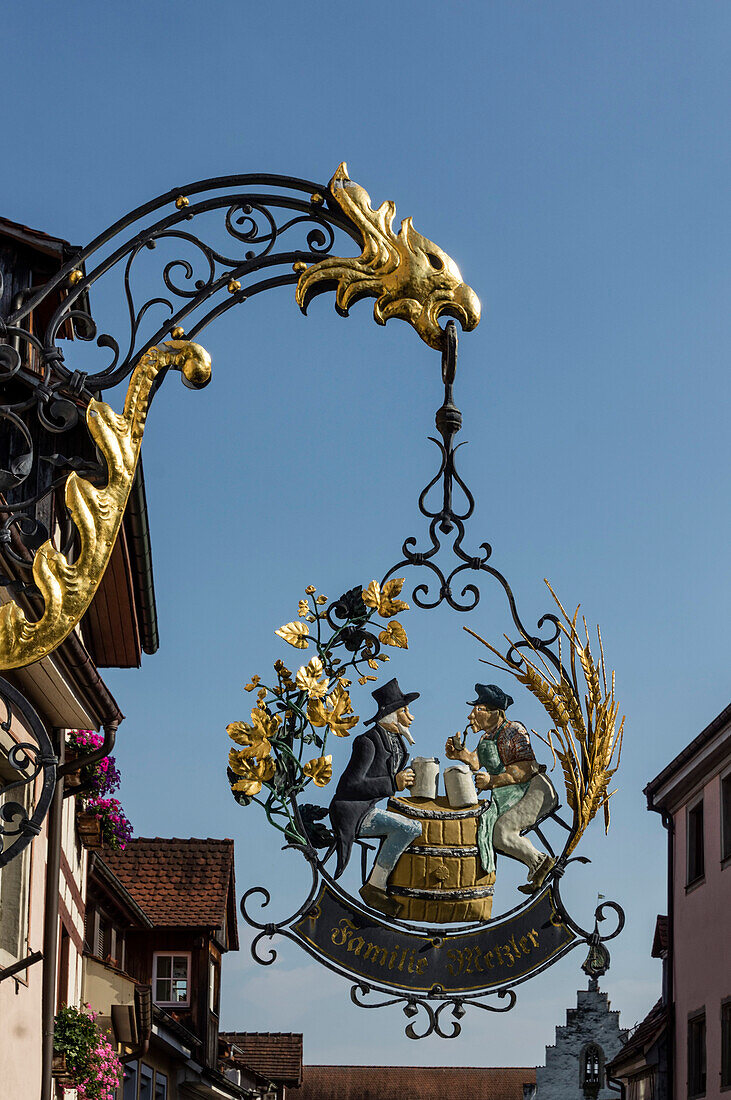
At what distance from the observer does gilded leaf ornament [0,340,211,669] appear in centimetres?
457

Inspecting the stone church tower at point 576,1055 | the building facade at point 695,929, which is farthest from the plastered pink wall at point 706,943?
the stone church tower at point 576,1055

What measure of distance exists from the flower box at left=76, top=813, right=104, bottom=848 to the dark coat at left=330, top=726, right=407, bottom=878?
776cm

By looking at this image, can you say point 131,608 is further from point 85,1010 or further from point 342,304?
point 342,304

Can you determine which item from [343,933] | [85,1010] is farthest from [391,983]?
[85,1010]

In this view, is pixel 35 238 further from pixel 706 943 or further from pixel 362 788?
pixel 706 943

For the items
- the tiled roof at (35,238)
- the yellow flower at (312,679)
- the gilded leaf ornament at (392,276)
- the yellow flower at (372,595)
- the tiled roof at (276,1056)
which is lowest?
the tiled roof at (276,1056)

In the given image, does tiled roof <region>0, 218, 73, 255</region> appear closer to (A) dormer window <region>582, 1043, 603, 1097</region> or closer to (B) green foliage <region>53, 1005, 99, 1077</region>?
(B) green foliage <region>53, 1005, 99, 1077</region>

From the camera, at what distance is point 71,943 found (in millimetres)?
13016

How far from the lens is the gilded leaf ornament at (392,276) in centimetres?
524

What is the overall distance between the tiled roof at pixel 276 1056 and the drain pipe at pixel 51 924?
2495 centimetres

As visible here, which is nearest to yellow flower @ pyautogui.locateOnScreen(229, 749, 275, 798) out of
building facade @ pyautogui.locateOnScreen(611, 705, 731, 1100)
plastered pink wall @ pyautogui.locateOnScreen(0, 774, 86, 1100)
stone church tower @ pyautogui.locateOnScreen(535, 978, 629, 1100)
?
plastered pink wall @ pyautogui.locateOnScreen(0, 774, 86, 1100)

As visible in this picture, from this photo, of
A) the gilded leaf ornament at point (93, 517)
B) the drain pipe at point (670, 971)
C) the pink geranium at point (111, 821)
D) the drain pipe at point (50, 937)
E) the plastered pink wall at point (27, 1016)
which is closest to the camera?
the gilded leaf ornament at point (93, 517)

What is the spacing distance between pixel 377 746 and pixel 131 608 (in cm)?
833

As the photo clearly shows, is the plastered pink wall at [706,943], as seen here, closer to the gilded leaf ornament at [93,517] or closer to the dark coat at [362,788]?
the dark coat at [362,788]
